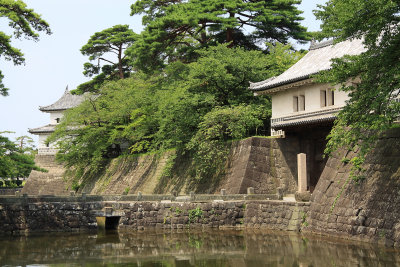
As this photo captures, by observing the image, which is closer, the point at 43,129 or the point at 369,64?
the point at 369,64

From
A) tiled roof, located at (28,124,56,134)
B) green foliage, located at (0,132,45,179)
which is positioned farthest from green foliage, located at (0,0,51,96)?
tiled roof, located at (28,124,56,134)

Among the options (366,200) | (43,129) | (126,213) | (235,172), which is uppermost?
(43,129)

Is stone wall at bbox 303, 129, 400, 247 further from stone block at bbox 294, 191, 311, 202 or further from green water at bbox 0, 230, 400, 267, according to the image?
stone block at bbox 294, 191, 311, 202

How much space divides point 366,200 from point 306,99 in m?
12.1

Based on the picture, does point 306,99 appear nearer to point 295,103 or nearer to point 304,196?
point 295,103

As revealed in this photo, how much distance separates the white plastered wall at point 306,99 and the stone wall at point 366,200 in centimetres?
717

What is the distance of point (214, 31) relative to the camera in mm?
41906

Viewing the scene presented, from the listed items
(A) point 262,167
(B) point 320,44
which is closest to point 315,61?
(B) point 320,44

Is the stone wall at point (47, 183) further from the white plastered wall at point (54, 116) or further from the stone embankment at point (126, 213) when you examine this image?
the stone embankment at point (126, 213)

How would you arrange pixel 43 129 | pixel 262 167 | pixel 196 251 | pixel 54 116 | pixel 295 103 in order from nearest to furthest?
pixel 196 251 → pixel 262 167 → pixel 295 103 → pixel 43 129 → pixel 54 116

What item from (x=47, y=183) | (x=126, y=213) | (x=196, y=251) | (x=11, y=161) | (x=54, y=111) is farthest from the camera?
(x=54, y=111)

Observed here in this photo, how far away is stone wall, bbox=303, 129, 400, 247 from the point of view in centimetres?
1557

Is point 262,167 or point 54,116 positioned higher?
point 54,116

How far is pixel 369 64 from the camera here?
15.5 m
